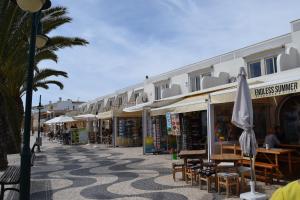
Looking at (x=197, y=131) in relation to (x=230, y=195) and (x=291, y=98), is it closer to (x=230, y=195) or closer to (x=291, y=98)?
(x=291, y=98)

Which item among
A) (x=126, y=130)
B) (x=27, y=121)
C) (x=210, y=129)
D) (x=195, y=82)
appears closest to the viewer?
(x=27, y=121)

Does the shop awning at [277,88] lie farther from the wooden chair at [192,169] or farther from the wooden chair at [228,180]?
the wooden chair at [228,180]

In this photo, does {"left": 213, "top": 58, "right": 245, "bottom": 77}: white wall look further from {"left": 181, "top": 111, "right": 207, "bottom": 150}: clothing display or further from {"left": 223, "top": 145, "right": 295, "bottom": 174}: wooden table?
{"left": 223, "top": 145, "right": 295, "bottom": 174}: wooden table

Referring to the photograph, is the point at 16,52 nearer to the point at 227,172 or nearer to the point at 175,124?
the point at 175,124

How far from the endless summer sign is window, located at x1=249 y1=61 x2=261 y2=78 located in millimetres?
7802

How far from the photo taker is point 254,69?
16.4 metres

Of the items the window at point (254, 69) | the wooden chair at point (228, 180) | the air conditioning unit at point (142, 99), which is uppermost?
the window at point (254, 69)

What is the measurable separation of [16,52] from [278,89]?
418 inches

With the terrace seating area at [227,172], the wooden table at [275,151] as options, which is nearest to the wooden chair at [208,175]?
the terrace seating area at [227,172]

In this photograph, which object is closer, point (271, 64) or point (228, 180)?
point (228, 180)

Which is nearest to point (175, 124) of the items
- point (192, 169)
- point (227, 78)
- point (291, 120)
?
point (227, 78)

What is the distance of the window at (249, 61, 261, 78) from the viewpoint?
1619 centimetres

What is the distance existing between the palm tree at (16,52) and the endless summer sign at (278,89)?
8359 mm

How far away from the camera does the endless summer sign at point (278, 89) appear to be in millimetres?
7674
